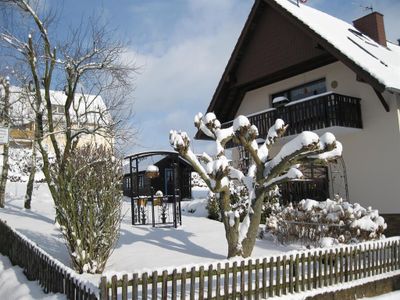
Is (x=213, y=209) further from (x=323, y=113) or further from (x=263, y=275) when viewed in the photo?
(x=263, y=275)

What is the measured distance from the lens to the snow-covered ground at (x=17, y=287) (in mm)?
6916

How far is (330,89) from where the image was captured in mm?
15891

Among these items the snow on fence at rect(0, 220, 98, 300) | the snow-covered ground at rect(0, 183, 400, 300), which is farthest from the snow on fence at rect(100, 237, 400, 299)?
the snow on fence at rect(0, 220, 98, 300)

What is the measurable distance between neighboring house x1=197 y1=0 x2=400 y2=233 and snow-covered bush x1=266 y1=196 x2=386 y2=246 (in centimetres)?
320

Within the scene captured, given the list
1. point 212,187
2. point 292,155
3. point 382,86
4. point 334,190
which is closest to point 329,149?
point 292,155

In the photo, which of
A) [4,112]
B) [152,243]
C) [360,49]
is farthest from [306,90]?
[4,112]

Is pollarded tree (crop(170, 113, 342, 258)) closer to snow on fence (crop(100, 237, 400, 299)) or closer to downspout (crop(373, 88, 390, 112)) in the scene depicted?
snow on fence (crop(100, 237, 400, 299))

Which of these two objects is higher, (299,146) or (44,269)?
(299,146)

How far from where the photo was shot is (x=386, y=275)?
828 cm

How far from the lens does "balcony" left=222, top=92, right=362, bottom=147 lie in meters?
14.0

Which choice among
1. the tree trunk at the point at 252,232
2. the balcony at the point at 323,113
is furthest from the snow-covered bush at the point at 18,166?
the tree trunk at the point at 252,232

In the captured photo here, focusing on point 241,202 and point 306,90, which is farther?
point 306,90

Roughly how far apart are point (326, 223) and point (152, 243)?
4.61 metres

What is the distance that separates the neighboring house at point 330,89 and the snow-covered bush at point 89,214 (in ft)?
28.8
